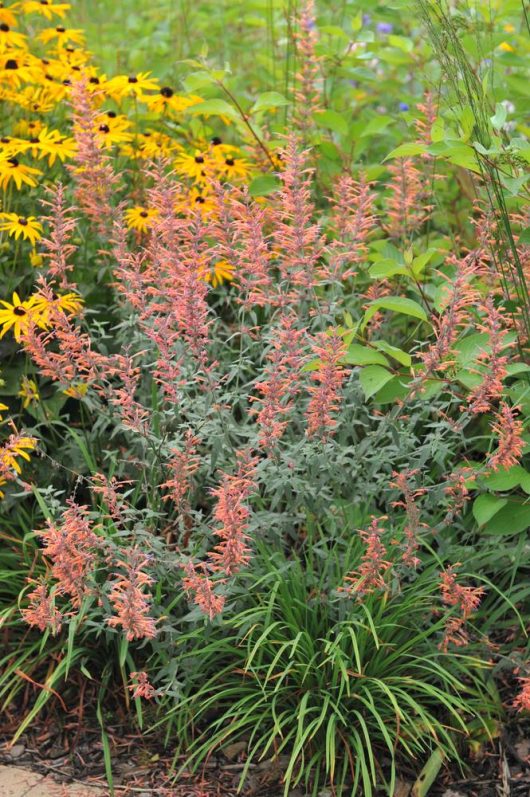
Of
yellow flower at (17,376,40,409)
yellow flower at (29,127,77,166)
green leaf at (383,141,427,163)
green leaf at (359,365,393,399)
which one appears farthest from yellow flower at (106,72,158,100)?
green leaf at (359,365,393,399)

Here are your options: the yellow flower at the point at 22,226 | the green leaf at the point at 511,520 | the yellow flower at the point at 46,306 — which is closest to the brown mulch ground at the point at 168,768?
the green leaf at the point at 511,520

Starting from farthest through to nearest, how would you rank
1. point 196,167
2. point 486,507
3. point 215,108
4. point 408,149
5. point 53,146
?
1. point 196,167
2. point 53,146
3. point 215,108
4. point 486,507
5. point 408,149

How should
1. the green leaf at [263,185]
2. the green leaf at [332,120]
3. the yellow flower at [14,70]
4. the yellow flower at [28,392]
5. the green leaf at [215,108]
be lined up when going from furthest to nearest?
the green leaf at [332,120], the yellow flower at [14,70], the green leaf at [263,185], the green leaf at [215,108], the yellow flower at [28,392]

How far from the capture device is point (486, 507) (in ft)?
9.05

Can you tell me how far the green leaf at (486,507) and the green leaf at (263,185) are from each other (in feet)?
4.57

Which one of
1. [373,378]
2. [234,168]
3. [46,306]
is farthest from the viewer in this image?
[234,168]

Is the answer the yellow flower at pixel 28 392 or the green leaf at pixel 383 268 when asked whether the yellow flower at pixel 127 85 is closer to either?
the yellow flower at pixel 28 392

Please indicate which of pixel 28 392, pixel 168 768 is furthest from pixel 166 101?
pixel 168 768

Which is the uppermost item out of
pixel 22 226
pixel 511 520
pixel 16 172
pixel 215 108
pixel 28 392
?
pixel 215 108

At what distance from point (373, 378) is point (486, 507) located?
49cm

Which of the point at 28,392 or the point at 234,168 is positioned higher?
the point at 234,168

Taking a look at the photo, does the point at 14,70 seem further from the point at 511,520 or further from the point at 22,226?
the point at 511,520

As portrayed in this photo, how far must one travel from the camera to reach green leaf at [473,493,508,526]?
273 cm

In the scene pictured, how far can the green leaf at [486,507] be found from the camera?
273 centimetres
